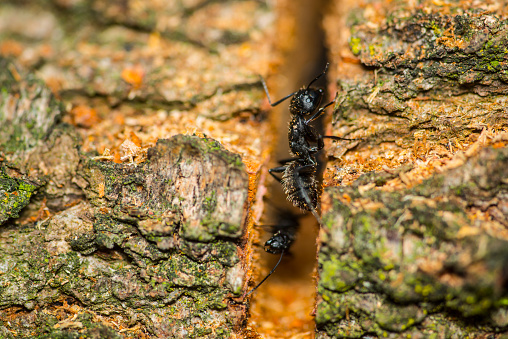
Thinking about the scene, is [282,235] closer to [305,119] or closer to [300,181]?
[300,181]

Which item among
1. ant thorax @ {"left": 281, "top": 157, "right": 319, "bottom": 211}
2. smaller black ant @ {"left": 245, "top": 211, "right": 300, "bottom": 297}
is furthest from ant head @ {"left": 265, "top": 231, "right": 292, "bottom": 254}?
ant thorax @ {"left": 281, "top": 157, "right": 319, "bottom": 211}

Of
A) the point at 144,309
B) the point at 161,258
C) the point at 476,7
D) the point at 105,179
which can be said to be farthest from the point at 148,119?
the point at 476,7

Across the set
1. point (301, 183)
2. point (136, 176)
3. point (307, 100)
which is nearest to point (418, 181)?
point (301, 183)

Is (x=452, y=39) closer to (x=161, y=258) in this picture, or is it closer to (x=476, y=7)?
(x=476, y=7)

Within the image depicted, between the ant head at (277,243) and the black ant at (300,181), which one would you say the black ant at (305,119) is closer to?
the black ant at (300,181)

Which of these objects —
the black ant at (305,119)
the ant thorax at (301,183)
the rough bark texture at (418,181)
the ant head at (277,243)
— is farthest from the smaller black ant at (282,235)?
the rough bark texture at (418,181)

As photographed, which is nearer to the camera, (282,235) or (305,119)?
(282,235)
